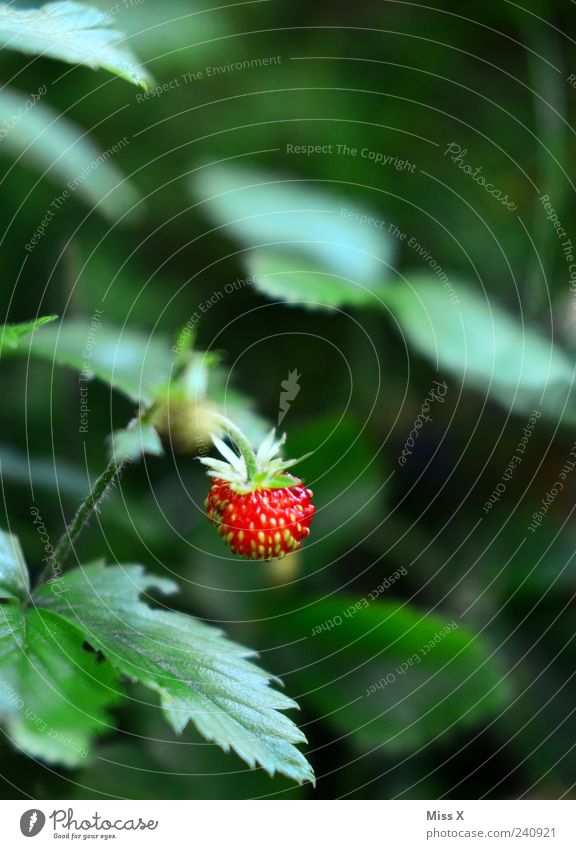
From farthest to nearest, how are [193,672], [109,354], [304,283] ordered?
1. [304,283]
2. [109,354]
3. [193,672]

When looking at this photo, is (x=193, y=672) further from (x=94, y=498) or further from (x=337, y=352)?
(x=337, y=352)

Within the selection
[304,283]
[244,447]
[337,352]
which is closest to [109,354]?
[304,283]

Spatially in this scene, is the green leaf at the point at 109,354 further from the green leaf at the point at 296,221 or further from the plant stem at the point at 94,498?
the green leaf at the point at 296,221

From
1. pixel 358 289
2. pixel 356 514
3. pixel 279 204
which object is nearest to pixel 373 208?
pixel 279 204

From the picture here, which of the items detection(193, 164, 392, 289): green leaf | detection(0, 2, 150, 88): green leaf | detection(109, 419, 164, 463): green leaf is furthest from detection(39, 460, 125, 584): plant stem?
detection(193, 164, 392, 289): green leaf
